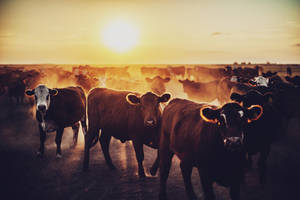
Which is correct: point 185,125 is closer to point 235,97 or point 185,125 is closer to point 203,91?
point 235,97

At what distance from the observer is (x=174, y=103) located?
484 centimetres

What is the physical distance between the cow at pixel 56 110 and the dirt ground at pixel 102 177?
28.1 inches

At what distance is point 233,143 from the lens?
308 centimetres

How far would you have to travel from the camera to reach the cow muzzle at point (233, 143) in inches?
121

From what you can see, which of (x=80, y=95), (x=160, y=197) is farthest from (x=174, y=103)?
(x=80, y=95)

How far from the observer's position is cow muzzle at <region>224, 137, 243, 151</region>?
3076 millimetres

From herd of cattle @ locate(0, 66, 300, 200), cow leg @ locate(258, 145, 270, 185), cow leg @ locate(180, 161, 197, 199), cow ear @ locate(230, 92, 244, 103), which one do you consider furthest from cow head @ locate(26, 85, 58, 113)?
cow leg @ locate(258, 145, 270, 185)

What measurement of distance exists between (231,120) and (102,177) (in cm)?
385

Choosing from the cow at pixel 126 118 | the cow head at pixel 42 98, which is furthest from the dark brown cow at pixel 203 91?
the cow head at pixel 42 98

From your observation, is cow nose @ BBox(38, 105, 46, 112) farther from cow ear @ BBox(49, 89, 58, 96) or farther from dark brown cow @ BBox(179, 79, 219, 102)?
dark brown cow @ BBox(179, 79, 219, 102)

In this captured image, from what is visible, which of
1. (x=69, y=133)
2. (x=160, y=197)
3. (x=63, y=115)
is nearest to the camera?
(x=160, y=197)

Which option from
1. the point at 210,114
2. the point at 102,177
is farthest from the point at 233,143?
the point at 102,177

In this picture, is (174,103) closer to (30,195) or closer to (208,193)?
(208,193)

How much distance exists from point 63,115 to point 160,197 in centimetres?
433
